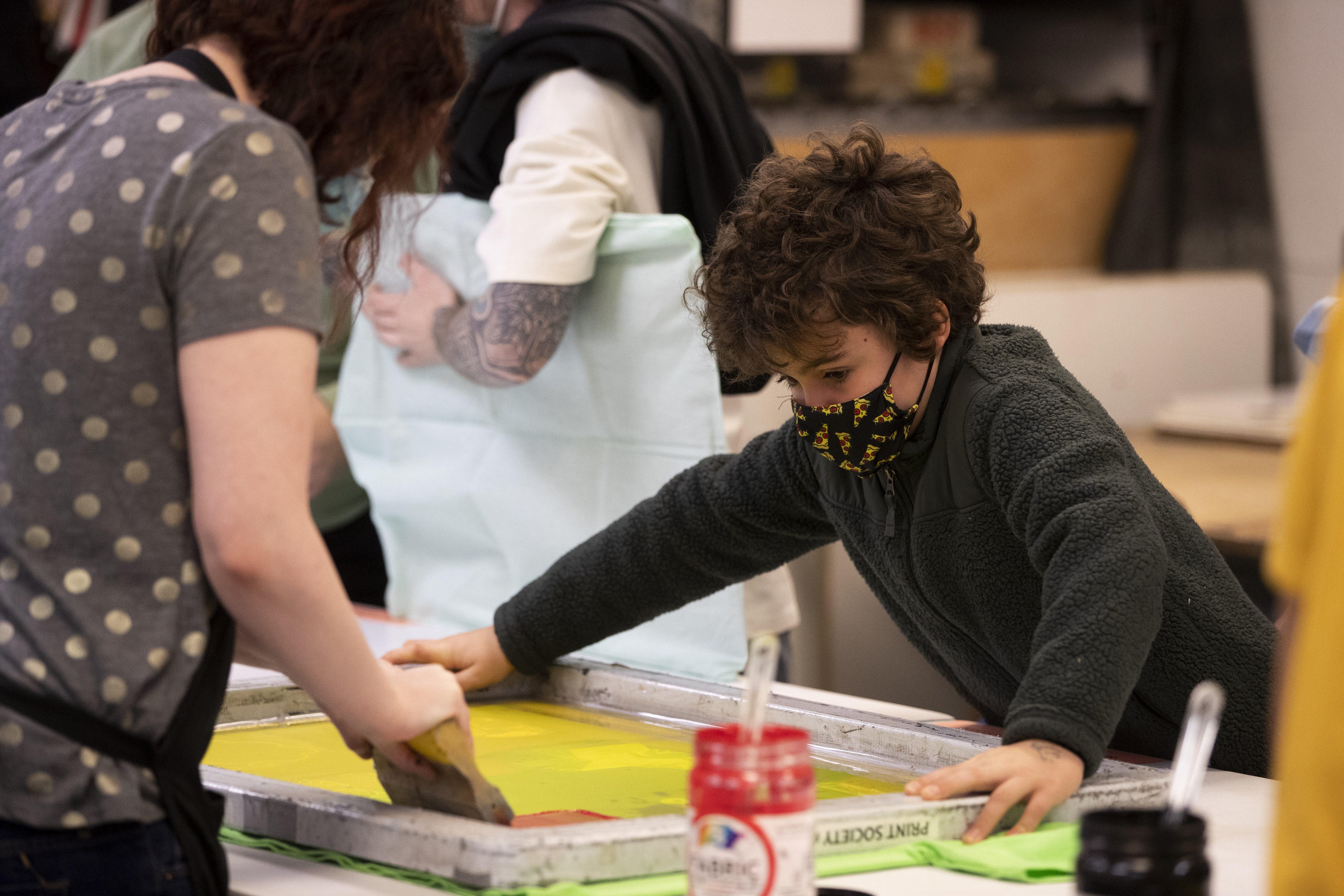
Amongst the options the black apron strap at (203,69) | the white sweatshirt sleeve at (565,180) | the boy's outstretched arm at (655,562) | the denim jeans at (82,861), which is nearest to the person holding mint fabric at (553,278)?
the white sweatshirt sleeve at (565,180)

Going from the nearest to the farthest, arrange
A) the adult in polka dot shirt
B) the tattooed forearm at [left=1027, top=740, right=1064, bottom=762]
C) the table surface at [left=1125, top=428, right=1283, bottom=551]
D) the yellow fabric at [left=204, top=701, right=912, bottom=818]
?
the adult in polka dot shirt → the tattooed forearm at [left=1027, top=740, right=1064, bottom=762] → the yellow fabric at [left=204, top=701, right=912, bottom=818] → the table surface at [left=1125, top=428, right=1283, bottom=551]

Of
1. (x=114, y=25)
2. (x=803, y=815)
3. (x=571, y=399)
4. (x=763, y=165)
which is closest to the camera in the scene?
(x=803, y=815)

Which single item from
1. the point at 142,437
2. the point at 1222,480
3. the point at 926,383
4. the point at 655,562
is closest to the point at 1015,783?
the point at 926,383

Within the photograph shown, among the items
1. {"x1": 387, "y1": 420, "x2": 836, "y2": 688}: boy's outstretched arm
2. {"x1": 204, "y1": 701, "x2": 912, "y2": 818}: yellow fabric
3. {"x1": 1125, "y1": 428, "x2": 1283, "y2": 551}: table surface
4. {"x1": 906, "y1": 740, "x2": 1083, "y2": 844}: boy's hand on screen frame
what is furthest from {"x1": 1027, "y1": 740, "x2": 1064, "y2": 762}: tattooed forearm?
{"x1": 1125, "y1": 428, "x2": 1283, "y2": 551}: table surface

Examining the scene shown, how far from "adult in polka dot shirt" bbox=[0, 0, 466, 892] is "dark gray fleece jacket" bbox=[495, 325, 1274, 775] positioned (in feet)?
1.70

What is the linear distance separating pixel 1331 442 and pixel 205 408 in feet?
1.76

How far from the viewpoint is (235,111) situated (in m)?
0.81

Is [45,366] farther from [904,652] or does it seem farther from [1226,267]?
[1226,267]

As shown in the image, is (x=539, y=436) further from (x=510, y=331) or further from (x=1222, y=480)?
(x=1222, y=480)

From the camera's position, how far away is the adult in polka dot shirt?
79cm

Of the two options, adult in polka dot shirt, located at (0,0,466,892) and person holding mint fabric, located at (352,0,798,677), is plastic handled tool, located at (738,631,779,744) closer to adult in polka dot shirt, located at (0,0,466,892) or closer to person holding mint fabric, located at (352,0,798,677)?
adult in polka dot shirt, located at (0,0,466,892)

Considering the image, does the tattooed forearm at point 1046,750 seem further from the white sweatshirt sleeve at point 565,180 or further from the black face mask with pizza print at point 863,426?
the white sweatshirt sleeve at point 565,180

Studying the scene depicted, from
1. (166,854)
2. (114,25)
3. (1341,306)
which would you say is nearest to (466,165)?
(114,25)

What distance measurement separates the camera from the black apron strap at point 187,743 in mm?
797
